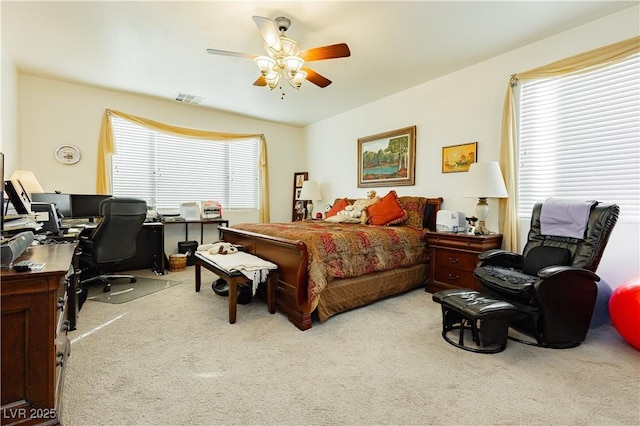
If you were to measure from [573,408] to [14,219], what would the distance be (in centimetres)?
331

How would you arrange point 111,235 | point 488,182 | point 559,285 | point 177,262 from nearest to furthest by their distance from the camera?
point 559,285 → point 488,182 → point 111,235 → point 177,262

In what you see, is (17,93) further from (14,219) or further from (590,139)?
(590,139)

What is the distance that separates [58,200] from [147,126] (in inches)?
68.1

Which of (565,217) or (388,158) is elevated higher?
(388,158)

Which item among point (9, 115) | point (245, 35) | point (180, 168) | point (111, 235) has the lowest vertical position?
point (111, 235)

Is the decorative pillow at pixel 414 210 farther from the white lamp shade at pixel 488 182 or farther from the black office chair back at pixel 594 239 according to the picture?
the black office chair back at pixel 594 239

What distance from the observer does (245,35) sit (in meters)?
2.98

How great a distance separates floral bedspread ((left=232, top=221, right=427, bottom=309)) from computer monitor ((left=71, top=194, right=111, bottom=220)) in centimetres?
218

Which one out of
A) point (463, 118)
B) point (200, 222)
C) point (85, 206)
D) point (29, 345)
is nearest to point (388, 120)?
point (463, 118)

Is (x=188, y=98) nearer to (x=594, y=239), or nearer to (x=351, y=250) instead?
(x=351, y=250)

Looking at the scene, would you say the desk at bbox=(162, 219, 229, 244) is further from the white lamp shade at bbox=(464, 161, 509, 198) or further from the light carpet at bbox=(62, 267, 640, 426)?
the white lamp shade at bbox=(464, 161, 509, 198)

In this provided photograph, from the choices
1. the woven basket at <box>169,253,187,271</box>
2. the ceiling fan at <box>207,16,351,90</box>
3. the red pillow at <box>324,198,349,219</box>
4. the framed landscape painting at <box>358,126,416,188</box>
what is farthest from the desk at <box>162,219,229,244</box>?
the ceiling fan at <box>207,16,351,90</box>

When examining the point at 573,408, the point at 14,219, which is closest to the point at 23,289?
the point at 14,219

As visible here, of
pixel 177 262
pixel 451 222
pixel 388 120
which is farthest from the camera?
pixel 388 120
